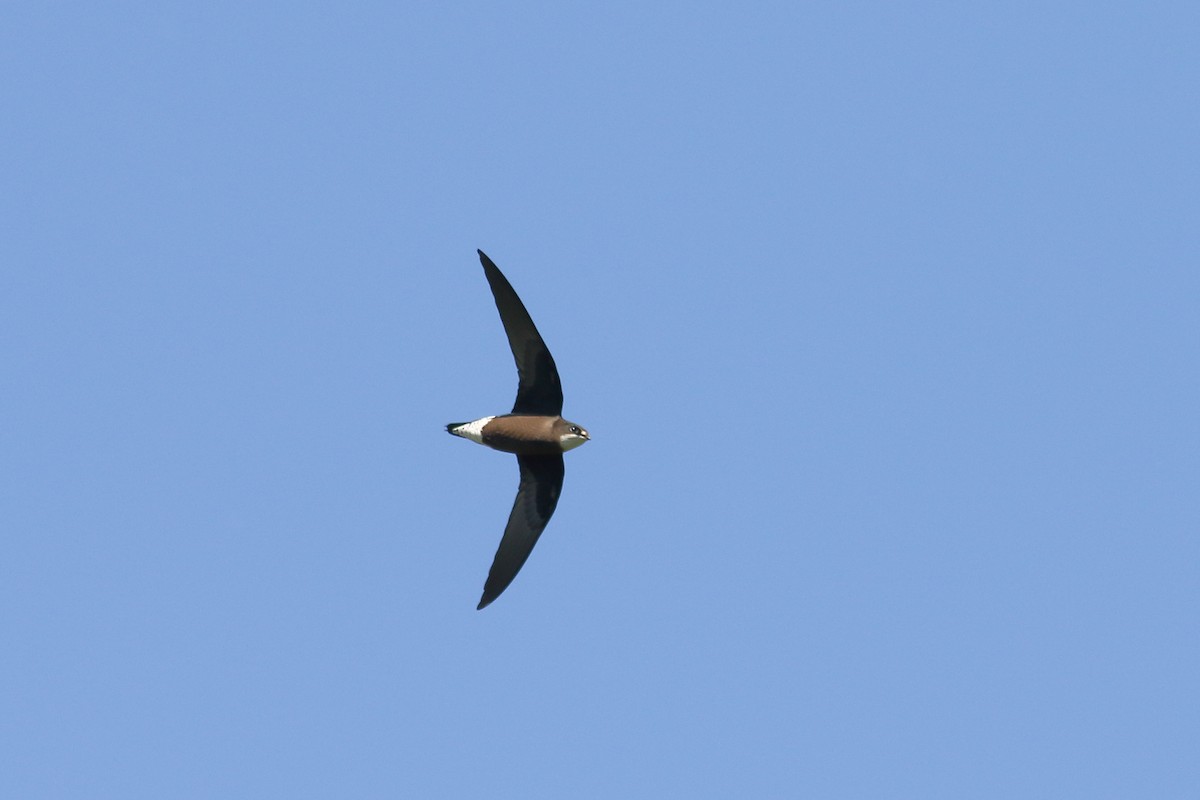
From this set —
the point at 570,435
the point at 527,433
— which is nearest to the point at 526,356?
the point at 527,433

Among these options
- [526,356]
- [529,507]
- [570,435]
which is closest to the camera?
[570,435]

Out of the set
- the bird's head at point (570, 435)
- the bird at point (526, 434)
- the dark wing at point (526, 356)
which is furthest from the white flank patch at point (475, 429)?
the bird's head at point (570, 435)

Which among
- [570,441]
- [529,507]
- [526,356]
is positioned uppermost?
[526,356]

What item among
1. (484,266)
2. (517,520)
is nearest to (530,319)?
(484,266)

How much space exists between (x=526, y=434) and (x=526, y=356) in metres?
1.15

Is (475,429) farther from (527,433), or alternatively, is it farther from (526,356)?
(526,356)

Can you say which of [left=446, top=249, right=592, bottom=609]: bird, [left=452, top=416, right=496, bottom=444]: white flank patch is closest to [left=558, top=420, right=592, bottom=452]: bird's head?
[left=446, top=249, right=592, bottom=609]: bird

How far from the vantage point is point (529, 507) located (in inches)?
1262

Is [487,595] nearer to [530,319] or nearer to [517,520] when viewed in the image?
[517,520]

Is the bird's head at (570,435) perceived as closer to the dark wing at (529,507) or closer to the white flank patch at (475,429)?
the dark wing at (529,507)

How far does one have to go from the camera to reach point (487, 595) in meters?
31.3

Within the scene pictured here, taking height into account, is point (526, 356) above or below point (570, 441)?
above

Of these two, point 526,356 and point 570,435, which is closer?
point 570,435

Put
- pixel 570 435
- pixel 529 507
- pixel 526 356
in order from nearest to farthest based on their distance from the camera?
pixel 570 435
pixel 526 356
pixel 529 507
